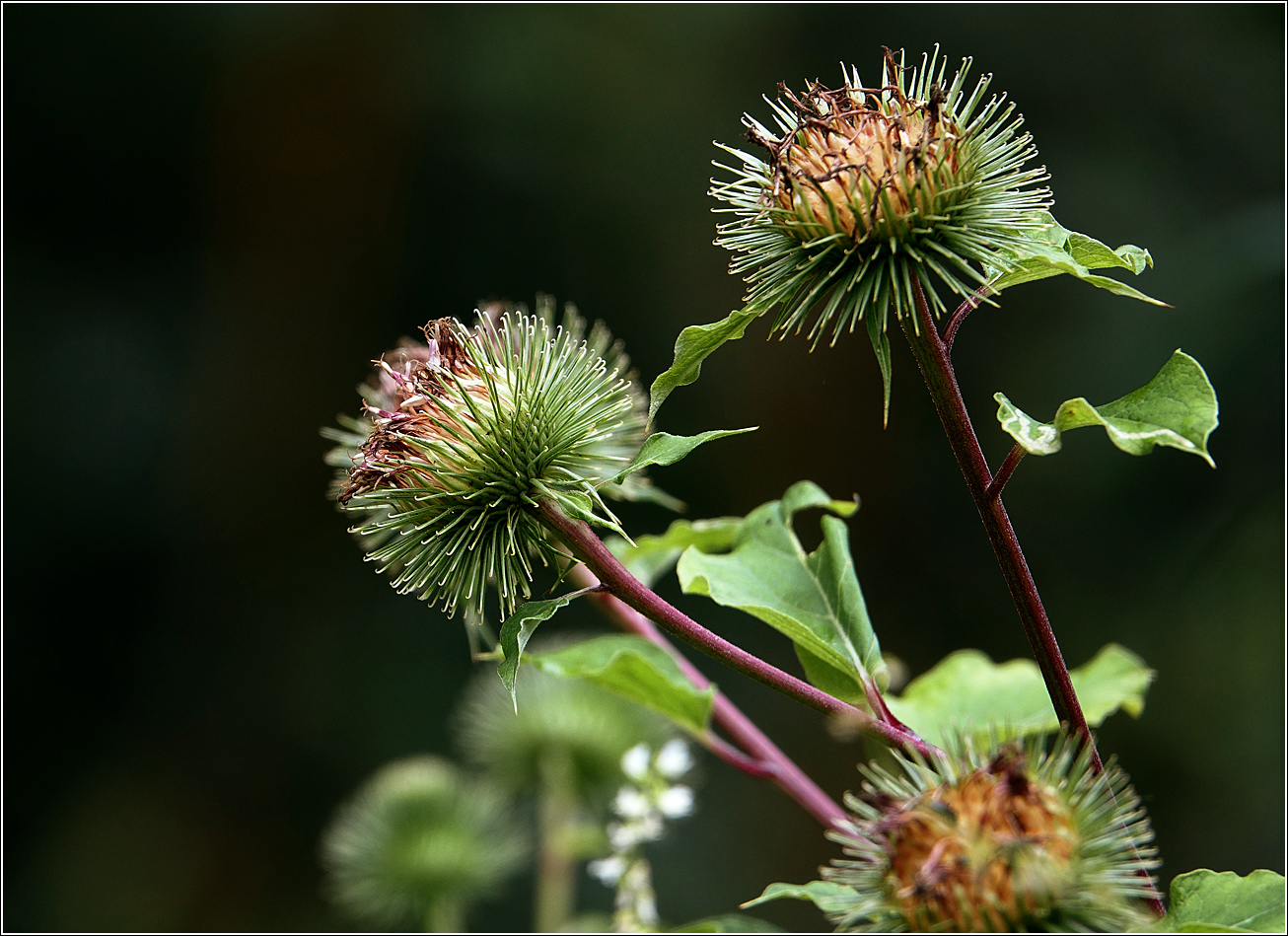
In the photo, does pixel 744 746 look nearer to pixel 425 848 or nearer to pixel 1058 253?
pixel 1058 253

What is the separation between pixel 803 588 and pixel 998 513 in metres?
0.28

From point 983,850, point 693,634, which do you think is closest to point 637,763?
point 693,634

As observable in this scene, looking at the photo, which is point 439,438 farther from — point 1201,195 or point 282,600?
A: point 282,600

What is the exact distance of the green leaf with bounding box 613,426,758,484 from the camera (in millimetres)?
816

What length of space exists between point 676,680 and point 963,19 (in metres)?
3.21

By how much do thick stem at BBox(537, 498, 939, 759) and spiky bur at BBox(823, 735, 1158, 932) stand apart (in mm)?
102

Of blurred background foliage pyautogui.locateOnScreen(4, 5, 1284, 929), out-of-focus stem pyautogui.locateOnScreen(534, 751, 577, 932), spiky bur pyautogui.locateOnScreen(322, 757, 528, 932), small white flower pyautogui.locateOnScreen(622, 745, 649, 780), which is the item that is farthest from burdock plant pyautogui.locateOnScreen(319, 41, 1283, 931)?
blurred background foliage pyautogui.locateOnScreen(4, 5, 1284, 929)

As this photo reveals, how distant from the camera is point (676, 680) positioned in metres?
1.15

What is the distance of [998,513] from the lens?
2.70ft

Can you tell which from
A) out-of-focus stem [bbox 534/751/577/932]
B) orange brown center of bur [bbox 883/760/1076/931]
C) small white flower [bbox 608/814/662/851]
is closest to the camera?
orange brown center of bur [bbox 883/760/1076/931]

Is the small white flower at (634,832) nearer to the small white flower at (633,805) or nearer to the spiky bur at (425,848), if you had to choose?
the small white flower at (633,805)

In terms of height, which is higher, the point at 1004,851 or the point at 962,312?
the point at 962,312

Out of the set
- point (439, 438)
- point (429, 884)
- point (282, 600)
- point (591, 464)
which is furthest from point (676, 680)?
point (282, 600)

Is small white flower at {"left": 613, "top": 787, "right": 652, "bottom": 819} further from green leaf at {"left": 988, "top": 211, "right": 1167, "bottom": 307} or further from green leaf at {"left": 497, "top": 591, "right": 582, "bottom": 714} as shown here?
green leaf at {"left": 988, "top": 211, "right": 1167, "bottom": 307}
